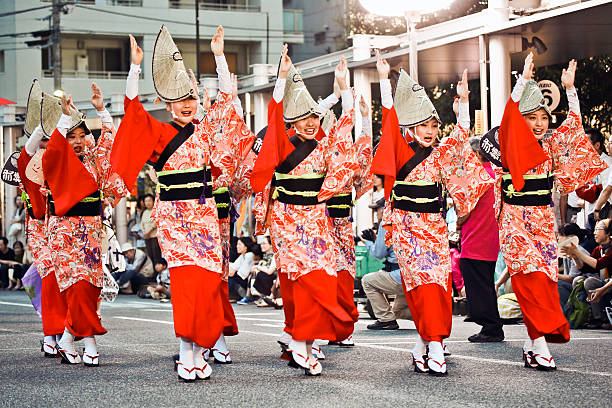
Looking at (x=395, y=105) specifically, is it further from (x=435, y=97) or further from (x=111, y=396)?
(x=435, y=97)

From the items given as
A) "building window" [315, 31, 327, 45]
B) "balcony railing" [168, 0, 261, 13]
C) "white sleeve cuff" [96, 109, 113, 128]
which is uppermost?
"balcony railing" [168, 0, 261, 13]

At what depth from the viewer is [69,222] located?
7973mm

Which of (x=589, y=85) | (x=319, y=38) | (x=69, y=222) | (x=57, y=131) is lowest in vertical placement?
(x=69, y=222)

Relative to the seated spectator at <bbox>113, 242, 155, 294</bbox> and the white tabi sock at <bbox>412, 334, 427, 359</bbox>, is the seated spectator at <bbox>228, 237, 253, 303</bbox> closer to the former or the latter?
the seated spectator at <bbox>113, 242, 155, 294</bbox>

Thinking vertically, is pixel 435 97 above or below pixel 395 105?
above

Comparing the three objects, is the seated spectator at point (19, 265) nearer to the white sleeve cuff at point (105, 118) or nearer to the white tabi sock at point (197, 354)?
the white sleeve cuff at point (105, 118)

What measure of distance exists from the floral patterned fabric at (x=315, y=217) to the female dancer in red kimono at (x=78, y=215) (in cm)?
149

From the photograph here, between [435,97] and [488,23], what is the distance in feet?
27.7

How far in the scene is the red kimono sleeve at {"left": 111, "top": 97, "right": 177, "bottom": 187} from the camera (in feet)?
23.3

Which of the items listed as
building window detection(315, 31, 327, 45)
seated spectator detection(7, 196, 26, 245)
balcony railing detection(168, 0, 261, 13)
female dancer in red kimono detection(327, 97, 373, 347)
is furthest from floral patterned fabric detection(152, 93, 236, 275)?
building window detection(315, 31, 327, 45)

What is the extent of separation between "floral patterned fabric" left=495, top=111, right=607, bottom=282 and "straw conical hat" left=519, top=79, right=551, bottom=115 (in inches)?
10.1

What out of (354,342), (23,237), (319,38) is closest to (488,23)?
(354,342)

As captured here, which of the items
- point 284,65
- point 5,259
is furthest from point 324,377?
point 5,259

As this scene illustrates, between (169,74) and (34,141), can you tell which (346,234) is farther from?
(34,141)
